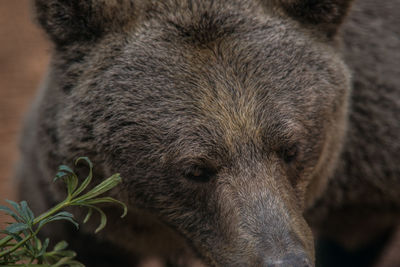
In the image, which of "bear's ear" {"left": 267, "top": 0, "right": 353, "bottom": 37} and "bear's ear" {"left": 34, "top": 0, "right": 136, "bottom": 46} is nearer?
"bear's ear" {"left": 34, "top": 0, "right": 136, "bottom": 46}

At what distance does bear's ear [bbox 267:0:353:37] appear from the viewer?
371cm

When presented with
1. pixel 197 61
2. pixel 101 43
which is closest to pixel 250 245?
pixel 197 61

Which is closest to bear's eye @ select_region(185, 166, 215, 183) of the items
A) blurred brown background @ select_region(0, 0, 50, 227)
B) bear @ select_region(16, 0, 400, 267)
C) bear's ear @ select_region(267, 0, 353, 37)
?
bear @ select_region(16, 0, 400, 267)

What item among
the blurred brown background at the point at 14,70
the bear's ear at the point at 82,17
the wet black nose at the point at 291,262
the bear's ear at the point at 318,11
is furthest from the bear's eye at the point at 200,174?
A: the blurred brown background at the point at 14,70

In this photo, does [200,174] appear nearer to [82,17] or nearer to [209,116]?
[209,116]

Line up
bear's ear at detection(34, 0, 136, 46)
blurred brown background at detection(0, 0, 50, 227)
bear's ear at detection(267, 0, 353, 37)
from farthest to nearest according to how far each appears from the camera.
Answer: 1. blurred brown background at detection(0, 0, 50, 227)
2. bear's ear at detection(267, 0, 353, 37)
3. bear's ear at detection(34, 0, 136, 46)

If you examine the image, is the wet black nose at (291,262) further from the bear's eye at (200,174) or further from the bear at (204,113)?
the bear's eye at (200,174)

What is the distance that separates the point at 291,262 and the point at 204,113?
2.87 ft

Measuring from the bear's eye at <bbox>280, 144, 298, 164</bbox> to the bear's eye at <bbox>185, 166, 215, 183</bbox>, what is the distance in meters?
0.39

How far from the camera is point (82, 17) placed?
3531 mm

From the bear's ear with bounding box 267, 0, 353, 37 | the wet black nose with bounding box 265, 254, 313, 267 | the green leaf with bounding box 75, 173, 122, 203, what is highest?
the bear's ear with bounding box 267, 0, 353, 37

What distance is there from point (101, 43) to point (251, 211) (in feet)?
4.12

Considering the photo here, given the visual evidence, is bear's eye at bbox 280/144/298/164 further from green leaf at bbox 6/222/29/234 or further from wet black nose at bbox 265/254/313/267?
green leaf at bbox 6/222/29/234

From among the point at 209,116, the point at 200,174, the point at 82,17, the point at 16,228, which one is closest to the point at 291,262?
the point at 200,174
